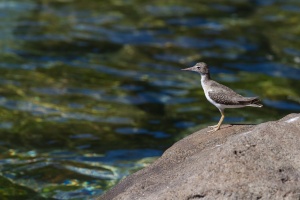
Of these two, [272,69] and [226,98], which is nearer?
[226,98]

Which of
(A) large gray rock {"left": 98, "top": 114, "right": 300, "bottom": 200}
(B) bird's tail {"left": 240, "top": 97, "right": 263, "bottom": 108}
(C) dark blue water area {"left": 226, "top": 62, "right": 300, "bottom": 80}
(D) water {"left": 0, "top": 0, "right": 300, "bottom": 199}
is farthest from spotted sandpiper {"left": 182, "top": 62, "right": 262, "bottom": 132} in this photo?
(C) dark blue water area {"left": 226, "top": 62, "right": 300, "bottom": 80}

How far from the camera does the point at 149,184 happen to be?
643 cm

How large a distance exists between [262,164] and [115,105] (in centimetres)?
726

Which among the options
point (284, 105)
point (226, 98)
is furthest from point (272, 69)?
point (226, 98)

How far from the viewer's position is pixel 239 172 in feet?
19.1

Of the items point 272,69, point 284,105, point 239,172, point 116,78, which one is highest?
point 239,172

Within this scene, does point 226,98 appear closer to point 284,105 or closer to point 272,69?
point 284,105

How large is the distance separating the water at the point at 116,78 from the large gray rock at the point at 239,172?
3111 mm

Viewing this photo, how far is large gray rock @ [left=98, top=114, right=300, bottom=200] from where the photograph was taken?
5.72 metres

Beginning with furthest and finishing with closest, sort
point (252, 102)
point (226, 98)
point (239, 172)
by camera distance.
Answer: point (226, 98) < point (252, 102) < point (239, 172)

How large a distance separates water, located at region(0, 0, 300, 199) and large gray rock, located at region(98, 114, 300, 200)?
122 inches

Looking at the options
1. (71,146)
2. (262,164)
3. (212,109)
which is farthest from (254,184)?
(212,109)

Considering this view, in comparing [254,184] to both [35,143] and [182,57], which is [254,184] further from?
[182,57]

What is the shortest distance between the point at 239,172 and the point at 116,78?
855cm
